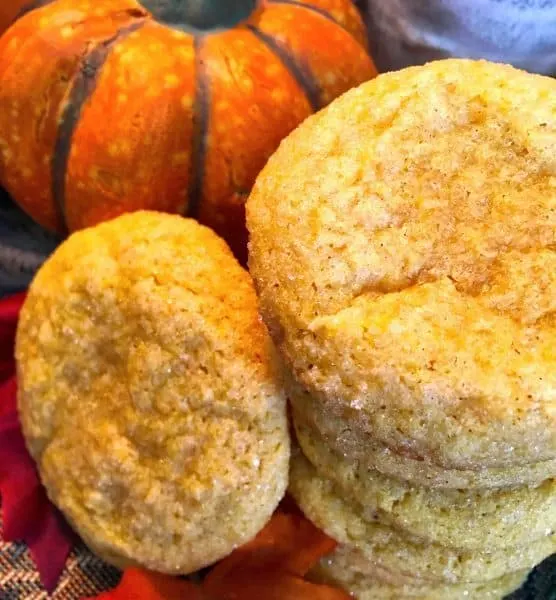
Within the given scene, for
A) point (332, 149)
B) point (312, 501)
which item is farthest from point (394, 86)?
point (312, 501)

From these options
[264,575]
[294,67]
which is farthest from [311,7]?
[264,575]

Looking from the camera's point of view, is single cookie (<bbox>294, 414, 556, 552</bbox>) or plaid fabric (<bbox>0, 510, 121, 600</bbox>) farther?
plaid fabric (<bbox>0, 510, 121, 600</bbox>)

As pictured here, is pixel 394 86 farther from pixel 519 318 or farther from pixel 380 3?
pixel 380 3

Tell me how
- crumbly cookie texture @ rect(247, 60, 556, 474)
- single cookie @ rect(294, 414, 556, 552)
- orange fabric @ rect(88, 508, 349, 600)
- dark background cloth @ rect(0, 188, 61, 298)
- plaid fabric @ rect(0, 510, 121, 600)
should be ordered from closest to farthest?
crumbly cookie texture @ rect(247, 60, 556, 474)
single cookie @ rect(294, 414, 556, 552)
orange fabric @ rect(88, 508, 349, 600)
plaid fabric @ rect(0, 510, 121, 600)
dark background cloth @ rect(0, 188, 61, 298)

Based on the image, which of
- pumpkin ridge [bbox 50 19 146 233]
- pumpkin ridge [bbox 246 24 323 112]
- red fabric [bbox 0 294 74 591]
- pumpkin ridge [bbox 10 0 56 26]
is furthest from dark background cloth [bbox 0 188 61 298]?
pumpkin ridge [bbox 246 24 323 112]

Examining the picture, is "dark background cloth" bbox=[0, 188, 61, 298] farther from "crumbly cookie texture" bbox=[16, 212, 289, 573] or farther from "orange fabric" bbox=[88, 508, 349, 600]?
"orange fabric" bbox=[88, 508, 349, 600]

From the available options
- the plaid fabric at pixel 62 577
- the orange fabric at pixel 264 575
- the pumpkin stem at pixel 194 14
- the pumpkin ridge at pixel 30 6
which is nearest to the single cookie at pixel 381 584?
the orange fabric at pixel 264 575

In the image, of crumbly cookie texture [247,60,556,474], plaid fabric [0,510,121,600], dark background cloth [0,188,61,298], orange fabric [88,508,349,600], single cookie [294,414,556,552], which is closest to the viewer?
crumbly cookie texture [247,60,556,474]
